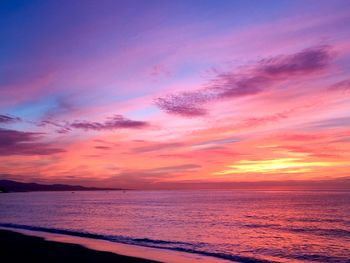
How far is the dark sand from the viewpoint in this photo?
23.2m

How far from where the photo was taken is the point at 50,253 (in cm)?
2553

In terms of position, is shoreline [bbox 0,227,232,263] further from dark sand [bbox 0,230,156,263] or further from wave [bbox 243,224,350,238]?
wave [bbox 243,224,350,238]

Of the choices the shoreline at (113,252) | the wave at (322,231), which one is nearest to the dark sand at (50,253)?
the shoreline at (113,252)

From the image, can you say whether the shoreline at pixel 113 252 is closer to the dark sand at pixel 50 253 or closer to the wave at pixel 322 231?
the dark sand at pixel 50 253

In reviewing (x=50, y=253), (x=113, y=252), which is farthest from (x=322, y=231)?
(x=50, y=253)

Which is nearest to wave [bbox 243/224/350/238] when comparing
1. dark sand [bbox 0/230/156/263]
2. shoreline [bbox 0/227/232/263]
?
shoreline [bbox 0/227/232/263]

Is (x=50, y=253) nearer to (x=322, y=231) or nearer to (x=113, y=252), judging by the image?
(x=113, y=252)

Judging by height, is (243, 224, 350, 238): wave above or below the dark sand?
below

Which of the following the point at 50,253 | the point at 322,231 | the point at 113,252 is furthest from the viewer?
the point at 322,231

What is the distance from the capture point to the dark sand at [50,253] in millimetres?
23156

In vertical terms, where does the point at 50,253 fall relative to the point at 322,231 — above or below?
above

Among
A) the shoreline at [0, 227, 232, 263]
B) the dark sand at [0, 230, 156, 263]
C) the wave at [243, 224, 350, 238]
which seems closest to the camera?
the dark sand at [0, 230, 156, 263]

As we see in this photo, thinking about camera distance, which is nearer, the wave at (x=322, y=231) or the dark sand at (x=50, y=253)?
the dark sand at (x=50, y=253)

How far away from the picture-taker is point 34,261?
2212 cm
